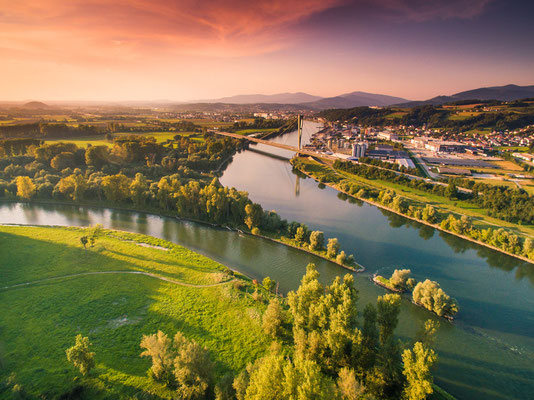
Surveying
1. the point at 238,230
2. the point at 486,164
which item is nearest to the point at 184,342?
the point at 238,230

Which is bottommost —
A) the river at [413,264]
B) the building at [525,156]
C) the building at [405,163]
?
the river at [413,264]

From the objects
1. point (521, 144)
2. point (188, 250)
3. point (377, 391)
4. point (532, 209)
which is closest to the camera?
point (377, 391)

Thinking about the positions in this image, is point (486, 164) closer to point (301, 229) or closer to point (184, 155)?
→ point (301, 229)

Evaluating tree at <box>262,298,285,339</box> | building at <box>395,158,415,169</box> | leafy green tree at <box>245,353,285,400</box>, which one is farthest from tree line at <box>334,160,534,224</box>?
leafy green tree at <box>245,353,285,400</box>

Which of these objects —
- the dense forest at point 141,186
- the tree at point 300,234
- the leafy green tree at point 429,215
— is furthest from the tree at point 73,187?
the leafy green tree at point 429,215

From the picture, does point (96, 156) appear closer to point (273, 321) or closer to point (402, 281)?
point (273, 321)

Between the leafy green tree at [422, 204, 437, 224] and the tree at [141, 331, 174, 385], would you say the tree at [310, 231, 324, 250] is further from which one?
the leafy green tree at [422, 204, 437, 224]

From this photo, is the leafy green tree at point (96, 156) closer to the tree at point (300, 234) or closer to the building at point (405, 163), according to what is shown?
the tree at point (300, 234)
